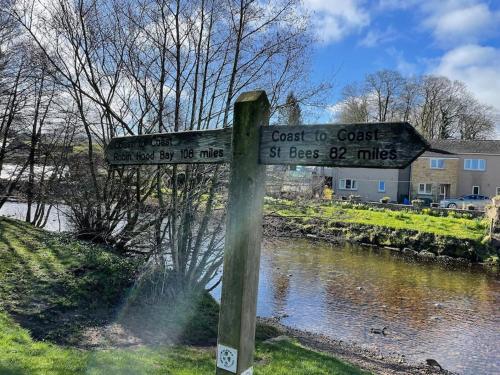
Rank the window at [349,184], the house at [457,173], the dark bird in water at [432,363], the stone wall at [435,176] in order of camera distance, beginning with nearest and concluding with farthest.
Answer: the dark bird in water at [432,363], the house at [457,173], the stone wall at [435,176], the window at [349,184]

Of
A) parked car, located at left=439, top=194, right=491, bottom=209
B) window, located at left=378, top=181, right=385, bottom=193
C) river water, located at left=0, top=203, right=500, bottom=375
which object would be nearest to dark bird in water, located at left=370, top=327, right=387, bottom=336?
river water, located at left=0, top=203, right=500, bottom=375

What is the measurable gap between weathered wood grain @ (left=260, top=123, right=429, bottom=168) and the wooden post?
0.11 meters

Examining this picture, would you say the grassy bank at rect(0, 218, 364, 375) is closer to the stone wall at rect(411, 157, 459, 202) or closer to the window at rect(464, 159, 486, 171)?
the stone wall at rect(411, 157, 459, 202)

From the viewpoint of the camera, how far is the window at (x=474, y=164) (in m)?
42.1

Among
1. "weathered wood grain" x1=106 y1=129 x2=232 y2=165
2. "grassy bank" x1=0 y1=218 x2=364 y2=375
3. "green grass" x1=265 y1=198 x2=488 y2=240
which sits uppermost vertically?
"weathered wood grain" x1=106 y1=129 x2=232 y2=165

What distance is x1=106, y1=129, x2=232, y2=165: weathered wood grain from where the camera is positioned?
321 cm

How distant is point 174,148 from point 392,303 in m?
14.4

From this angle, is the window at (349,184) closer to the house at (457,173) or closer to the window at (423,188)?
the house at (457,173)

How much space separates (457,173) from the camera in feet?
139

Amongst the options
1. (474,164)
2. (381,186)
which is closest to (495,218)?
(381,186)

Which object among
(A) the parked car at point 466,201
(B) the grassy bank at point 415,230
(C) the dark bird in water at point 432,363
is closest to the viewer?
(C) the dark bird in water at point 432,363

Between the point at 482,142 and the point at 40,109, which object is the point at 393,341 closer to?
the point at 40,109

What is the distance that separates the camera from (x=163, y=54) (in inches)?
383

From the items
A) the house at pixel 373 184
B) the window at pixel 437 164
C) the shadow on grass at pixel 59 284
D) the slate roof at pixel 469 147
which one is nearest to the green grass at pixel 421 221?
the house at pixel 373 184
